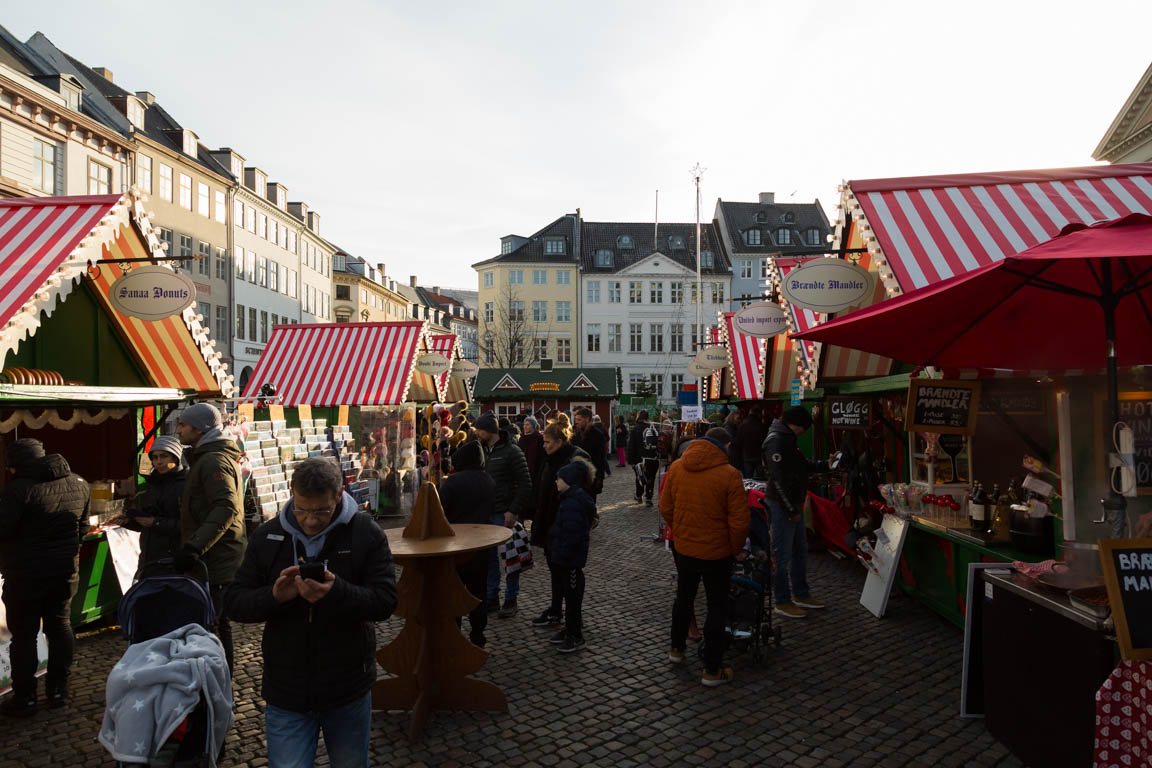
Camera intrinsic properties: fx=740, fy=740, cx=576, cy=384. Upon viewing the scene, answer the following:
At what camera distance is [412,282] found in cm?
9319

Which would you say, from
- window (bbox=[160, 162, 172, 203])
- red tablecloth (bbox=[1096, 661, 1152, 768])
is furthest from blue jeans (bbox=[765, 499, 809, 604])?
window (bbox=[160, 162, 172, 203])

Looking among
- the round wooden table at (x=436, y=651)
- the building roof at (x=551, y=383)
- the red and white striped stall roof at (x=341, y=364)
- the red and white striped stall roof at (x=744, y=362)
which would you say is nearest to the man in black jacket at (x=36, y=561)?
the round wooden table at (x=436, y=651)

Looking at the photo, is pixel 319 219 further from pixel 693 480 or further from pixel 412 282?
pixel 693 480

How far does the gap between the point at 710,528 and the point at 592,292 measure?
155 feet

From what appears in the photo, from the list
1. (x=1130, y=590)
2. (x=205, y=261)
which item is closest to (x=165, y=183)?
(x=205, y=261)

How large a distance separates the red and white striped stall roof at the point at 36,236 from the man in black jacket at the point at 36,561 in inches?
71.4

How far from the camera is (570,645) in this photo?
19.9 ft

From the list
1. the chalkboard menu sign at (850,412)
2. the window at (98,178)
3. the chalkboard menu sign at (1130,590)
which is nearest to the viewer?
the chalkboard menu sign at (1130,590)

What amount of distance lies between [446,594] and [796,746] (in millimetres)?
2313

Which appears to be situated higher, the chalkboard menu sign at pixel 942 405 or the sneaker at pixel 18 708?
the chalkboard menu sign at pixel 942 405

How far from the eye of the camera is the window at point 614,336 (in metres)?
51.3

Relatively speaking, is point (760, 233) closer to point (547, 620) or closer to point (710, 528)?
point (547, 620)

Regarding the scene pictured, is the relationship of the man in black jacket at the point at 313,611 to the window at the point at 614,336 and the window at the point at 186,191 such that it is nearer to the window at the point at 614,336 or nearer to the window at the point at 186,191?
the window at the point at 186,191

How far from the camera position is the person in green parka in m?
4.65
